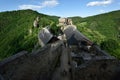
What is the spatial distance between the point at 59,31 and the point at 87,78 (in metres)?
46.1

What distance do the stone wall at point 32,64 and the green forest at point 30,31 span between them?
47581 millimetres

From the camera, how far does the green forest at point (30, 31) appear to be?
69506mm

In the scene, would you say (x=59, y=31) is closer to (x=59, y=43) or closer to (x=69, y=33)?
(x=69, y=33)

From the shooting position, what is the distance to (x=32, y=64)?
12.7 meters

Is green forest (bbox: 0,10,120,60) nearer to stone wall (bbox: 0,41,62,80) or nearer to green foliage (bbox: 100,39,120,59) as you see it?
green foliage (bbox: 100,39,120,59)

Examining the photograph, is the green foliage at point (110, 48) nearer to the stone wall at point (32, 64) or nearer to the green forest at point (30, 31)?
the green forest at point (30, 31)

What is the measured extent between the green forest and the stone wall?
1873 inches

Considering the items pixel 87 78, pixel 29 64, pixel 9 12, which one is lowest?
pixel 9 12

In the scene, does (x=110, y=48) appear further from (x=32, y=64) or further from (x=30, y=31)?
(x=32, y=64)

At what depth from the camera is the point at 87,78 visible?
1319cm

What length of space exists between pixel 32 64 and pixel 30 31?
232 ft

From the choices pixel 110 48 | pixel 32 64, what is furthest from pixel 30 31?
pixel 32 64

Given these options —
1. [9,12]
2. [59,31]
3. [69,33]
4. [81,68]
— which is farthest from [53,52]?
[9,12]

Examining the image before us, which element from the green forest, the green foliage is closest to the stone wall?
the green forest
